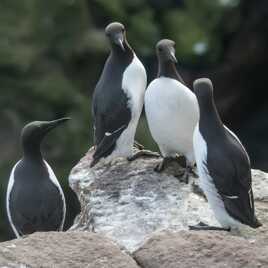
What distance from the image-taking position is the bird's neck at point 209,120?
29.9ft

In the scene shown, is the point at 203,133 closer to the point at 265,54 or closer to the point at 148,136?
the point at 148,136

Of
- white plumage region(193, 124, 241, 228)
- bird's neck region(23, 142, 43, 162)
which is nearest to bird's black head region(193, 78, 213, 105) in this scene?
white plumage region(193, 124, 241, 228)

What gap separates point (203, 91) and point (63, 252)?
6.76 feet

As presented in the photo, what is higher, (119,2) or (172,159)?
(119,2)

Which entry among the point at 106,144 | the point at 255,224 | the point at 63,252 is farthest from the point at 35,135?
the point at 63,252

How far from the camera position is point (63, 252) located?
7926mm

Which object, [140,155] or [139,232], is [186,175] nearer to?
[140,155]

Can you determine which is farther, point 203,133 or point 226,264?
point 203,133

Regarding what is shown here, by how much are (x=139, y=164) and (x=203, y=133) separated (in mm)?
1427

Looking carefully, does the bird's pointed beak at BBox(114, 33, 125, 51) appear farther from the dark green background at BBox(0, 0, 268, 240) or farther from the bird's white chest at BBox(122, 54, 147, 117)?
the dark green background at BBox(0, 0, 268, 240)

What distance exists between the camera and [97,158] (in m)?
10.4

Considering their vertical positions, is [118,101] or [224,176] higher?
[118,101]

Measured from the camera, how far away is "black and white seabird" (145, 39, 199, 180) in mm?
9953

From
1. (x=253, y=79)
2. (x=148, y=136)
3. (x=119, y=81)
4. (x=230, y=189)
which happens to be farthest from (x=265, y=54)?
(x=230, y=189)
